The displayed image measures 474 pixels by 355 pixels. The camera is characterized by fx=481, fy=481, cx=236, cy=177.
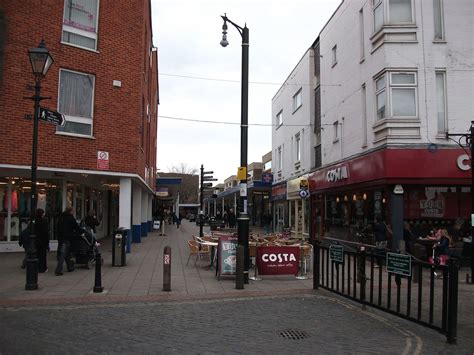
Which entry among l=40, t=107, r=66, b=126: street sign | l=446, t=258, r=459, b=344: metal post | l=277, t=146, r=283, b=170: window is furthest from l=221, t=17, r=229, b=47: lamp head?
l=277, t=146, r=283, b=170: window

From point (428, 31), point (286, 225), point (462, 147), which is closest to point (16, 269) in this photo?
point (462, 147)

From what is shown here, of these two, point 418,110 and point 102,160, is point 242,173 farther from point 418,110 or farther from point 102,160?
point 418,110

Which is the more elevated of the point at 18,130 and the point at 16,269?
the point at 18,130

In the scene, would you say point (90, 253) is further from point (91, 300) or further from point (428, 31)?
point (428, 31)

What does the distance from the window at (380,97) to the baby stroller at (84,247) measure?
10.3 m

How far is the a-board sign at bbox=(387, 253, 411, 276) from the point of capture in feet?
24.9

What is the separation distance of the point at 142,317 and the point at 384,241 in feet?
32.3

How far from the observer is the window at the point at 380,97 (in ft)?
53.8

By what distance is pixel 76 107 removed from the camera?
16266 mm

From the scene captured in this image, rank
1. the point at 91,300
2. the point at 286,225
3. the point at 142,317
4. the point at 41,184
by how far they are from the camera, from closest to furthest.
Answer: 1. the point at 142,317
2. the point at 91,300
3. the point at 41,184
4. the point at 286,225

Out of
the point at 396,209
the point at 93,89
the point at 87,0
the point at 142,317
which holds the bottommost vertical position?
the point at 142,317

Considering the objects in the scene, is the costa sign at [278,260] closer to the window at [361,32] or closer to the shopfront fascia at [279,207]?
the window at [361,32]

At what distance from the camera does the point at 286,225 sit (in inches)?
1256

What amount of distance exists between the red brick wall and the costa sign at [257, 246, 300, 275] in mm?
7031
